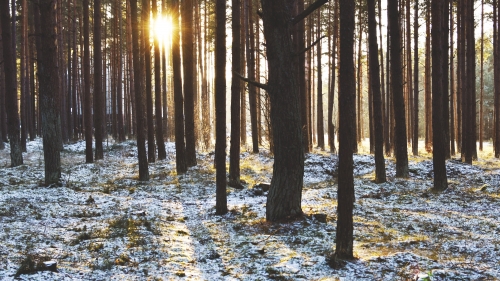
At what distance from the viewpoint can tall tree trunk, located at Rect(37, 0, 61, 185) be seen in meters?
11.0

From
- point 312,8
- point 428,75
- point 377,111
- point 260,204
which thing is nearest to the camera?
point 312,8

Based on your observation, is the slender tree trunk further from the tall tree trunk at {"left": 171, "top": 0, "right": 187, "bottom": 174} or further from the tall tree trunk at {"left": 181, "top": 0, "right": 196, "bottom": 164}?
the tall tree trunk at {"left": 181, "top": 0, "right": 196, "bottom": 164}

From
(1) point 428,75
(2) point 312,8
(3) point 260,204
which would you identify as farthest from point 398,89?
(1) point 428,75

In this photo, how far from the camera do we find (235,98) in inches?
436

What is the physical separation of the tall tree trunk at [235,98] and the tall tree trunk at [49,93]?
17.2 feet

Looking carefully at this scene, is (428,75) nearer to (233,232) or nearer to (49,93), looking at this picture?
(233,232)

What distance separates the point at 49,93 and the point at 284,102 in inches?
303

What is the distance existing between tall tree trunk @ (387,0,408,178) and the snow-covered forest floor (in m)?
0.91

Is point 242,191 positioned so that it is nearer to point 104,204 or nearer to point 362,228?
point 104,204

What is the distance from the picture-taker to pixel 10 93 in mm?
15430

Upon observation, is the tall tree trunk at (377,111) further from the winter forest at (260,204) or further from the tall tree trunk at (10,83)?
the tall tree trunk at (10,83)

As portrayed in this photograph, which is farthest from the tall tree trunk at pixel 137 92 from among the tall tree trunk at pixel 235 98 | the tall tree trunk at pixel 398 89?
the tall tree trunk at pixel 398 89

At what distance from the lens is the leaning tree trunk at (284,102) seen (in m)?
7.31

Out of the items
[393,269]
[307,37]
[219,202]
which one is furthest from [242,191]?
[307,37]
